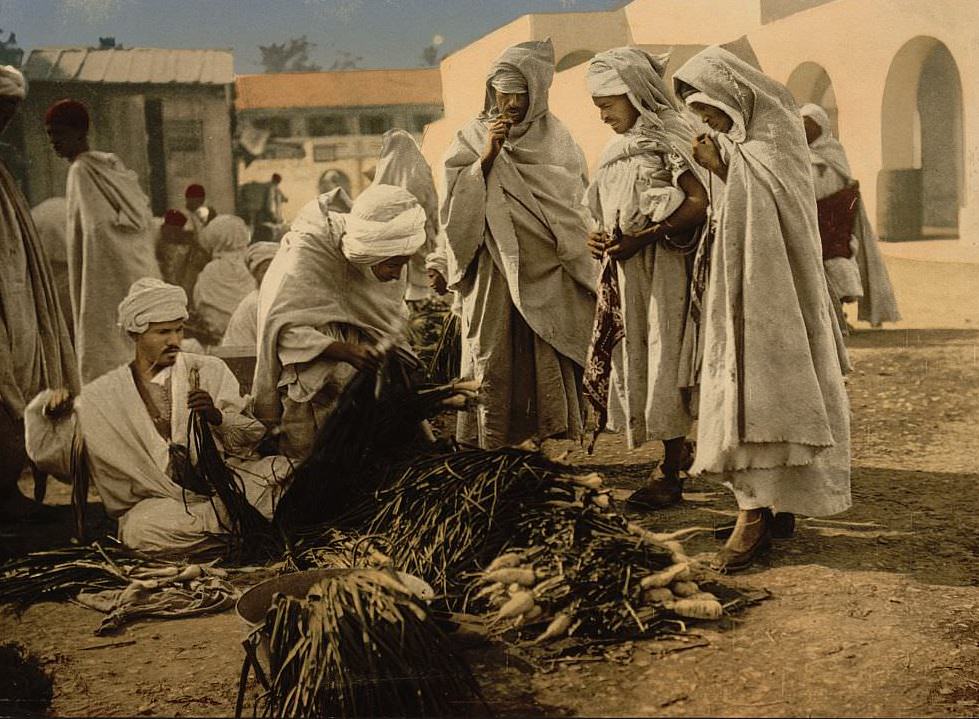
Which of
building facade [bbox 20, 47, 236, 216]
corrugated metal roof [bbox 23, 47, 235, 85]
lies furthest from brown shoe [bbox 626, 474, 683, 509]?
corrugated metal roof [bbox 23, 47, 235, 85]

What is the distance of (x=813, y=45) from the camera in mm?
4336

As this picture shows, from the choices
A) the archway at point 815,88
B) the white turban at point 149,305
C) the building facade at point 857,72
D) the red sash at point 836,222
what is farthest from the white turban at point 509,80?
the white turban at point 149,305

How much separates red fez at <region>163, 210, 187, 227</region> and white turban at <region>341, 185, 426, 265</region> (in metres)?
0.73

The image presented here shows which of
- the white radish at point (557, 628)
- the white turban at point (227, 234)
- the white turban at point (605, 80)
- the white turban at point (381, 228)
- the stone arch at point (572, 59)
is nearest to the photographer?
the white radish at point (557, 628)

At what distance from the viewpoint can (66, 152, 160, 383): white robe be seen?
4719 millimetres

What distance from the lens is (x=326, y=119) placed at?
15.1 feet

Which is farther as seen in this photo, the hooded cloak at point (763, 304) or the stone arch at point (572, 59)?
the stone arch at point (572, 59)

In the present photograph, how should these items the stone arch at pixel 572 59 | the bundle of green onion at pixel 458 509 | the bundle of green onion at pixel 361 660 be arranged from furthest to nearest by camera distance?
1. the stone arch at pixel 572 59
2. the bundle of green onion at pixel 458 509
3. the bundle of green onion at pixel 361 660

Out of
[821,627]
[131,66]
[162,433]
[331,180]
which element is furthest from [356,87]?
[821,627]

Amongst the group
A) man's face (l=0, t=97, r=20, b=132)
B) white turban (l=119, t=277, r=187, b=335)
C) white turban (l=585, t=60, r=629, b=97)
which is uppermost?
man's face (l=0, t=97, r=20, b=132)

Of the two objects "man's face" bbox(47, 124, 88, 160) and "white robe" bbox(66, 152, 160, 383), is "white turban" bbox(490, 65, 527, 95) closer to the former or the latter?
"white robe" bbox(66, 152, 160, 383)

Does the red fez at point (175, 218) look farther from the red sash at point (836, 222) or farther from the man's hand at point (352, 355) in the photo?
the red sash at point (836, 222)

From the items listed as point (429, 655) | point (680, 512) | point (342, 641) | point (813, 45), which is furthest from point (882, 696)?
point (813, 45)

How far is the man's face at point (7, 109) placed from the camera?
470 cm
